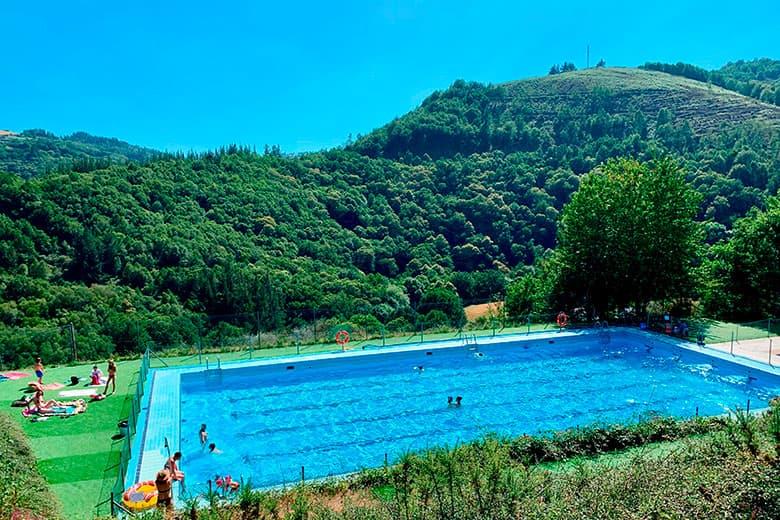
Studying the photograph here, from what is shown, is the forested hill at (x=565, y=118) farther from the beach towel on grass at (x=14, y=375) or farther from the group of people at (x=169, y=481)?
the group of people at (x=169, y=481)

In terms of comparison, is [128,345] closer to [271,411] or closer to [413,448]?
[271,411]

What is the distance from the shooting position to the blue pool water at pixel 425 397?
1368 cm

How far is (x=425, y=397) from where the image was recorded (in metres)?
17.3

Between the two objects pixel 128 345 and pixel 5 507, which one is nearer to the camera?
pixel 5 507

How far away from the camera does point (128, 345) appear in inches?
792

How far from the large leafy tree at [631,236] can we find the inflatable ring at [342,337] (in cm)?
1017

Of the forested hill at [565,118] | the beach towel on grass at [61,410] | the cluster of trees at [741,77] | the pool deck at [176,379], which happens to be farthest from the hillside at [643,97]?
the beach towel on grass at [61,410]

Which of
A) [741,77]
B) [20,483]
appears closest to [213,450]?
[20,483]

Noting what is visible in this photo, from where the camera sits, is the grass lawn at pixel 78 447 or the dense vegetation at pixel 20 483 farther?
the grass lawn at pixel 78 447

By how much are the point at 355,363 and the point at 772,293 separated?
17262mm

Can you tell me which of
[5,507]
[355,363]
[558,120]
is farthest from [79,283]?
[558,120]

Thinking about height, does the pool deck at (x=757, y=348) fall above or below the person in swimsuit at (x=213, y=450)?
above

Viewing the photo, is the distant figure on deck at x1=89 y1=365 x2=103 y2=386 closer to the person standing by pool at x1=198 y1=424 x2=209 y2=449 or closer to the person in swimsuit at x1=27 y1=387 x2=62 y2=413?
the person in swimsuit at x1=27 y1=387 x2=62 y2=413

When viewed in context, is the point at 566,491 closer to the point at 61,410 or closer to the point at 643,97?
the point at 61,410
